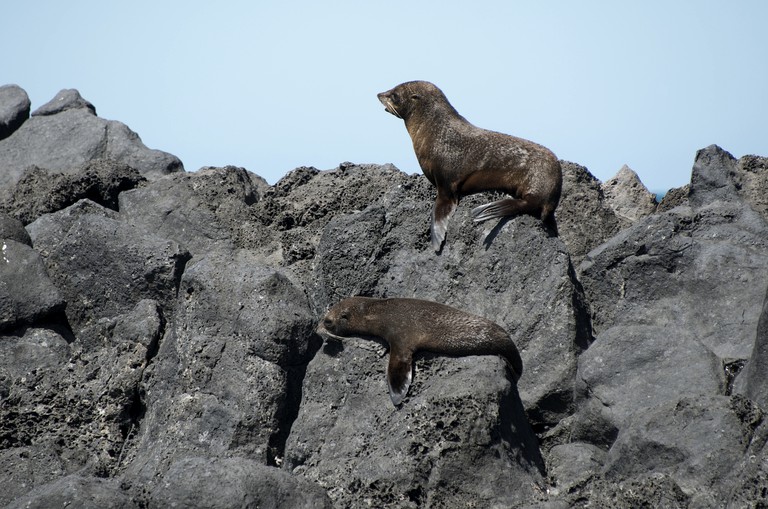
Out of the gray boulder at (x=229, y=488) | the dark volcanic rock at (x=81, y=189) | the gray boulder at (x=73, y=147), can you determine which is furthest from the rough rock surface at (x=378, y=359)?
the gray boulder at (x=73, y=147)

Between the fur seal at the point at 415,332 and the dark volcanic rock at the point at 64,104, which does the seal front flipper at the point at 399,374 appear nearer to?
the fur seal at the point at 415,332

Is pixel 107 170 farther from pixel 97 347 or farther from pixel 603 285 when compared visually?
pixel 603 285

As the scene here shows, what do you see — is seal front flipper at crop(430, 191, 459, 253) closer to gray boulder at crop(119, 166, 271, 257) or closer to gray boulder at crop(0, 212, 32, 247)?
gray boulder at crop(119, 166, 271, 257)

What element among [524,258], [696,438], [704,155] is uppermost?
[704,155]

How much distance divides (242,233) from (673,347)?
15.2ft

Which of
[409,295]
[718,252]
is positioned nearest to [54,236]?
[409,295]

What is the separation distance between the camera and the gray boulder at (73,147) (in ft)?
44.9

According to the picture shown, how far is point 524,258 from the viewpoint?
27.9 ft

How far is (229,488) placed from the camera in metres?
6.43

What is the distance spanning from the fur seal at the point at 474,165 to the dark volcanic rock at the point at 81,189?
369 centimetres

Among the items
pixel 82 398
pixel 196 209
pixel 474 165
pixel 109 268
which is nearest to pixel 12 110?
pixel 196 209

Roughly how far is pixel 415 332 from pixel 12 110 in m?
9.26

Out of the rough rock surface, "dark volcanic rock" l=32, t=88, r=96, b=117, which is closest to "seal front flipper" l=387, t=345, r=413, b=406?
the rough rock surface

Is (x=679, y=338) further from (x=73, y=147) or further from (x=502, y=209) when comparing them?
(x=73, y=147)
